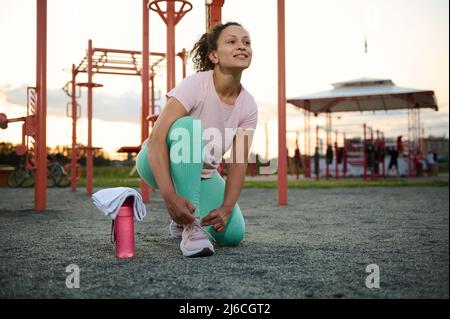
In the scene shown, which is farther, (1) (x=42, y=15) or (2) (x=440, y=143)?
(2) (x=440, y=143)

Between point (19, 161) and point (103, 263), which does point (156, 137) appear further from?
point (19, 161)

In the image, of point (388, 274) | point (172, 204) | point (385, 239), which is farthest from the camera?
point (385, 239)

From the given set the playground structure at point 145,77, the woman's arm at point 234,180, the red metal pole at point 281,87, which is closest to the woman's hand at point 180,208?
the woman's arm at point 234,180

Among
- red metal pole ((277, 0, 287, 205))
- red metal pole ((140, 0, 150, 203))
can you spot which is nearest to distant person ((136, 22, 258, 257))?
red metal pole ((277, 0, 287, 205))

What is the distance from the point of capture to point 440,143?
74.0 ft

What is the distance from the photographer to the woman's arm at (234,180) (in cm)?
171

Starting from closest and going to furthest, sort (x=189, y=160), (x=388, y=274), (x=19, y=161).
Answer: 1. (x=388, y=274)
2. (x=189, y=160)
3. (x=19, y=161)

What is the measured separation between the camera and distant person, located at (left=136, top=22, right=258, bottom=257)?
1.66 meters

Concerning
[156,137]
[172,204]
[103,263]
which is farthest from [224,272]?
[156,137]

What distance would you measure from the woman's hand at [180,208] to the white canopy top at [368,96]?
32.0 ft

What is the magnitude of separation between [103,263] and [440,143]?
79.0ft

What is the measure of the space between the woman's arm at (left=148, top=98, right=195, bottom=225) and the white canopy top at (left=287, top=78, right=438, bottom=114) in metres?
9.63

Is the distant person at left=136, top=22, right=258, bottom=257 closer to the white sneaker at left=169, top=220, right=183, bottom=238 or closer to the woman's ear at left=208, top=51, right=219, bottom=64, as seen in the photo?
the woman's ear at left=208, top=51, right=219, bottom=64

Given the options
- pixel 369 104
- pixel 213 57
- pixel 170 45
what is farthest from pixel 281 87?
pixel 369 104
